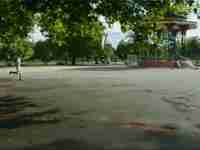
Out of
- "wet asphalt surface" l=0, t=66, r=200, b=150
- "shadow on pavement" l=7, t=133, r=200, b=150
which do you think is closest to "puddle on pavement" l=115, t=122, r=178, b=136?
"wet asphalt surface" l=0, t=66, r=200, b=150

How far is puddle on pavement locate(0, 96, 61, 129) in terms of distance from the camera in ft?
33.3

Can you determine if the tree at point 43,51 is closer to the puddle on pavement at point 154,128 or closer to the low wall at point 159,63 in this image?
the low wall at point 159,63

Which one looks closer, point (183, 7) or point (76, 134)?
point (76, 134)

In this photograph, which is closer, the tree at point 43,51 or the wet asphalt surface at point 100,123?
the wet asphalt surface at point 100,123

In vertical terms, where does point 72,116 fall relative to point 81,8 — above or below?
below

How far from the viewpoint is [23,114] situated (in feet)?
38.1

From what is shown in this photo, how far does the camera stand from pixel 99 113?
38.5 ft

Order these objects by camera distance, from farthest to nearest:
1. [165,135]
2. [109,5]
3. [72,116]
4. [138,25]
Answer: [138,25] → [109,5] → [72,116] → [165,135]

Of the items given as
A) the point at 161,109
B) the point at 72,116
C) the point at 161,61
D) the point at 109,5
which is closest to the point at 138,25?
the point at 109,5

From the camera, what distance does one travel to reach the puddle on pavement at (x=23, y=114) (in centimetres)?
1016

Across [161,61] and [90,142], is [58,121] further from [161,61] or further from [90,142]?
[161,61]

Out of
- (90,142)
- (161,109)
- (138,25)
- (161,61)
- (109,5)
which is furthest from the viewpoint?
(161,61)

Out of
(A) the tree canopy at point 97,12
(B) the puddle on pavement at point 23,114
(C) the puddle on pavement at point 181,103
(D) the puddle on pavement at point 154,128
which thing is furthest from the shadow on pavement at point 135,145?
(A) the tree canopy at point 97,12

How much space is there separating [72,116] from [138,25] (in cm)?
518
